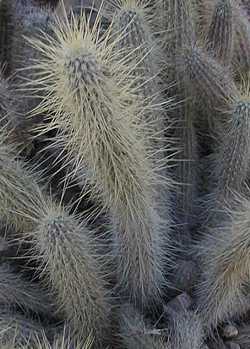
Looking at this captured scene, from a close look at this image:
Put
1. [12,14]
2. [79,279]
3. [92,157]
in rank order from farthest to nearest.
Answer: [12,14], [79,279], [92,157]

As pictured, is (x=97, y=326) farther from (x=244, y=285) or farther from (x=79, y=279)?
(x=244, y=285)

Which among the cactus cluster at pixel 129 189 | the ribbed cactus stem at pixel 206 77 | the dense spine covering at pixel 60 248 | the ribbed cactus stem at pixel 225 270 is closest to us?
the cactus cluster at pixel 129 189

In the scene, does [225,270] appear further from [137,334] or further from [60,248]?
[60,248]

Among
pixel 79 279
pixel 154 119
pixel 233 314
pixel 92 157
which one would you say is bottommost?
pixel 233 314

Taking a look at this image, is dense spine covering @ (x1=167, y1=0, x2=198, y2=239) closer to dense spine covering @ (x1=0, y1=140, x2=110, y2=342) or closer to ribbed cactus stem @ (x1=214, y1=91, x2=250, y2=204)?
ribbed cactus stem @ (x1=214, y1=91, x2=250, y2=204)

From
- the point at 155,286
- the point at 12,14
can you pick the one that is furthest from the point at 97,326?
the point at 12,14

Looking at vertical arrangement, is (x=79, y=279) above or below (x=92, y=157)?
below

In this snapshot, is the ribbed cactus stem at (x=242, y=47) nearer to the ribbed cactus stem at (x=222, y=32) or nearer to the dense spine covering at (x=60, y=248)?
the ribbed cactus stem at (x=222, y=32)

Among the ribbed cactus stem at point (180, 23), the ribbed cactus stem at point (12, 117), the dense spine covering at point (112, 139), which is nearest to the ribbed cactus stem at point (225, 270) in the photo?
the dense spine covering at point (112, 139)
